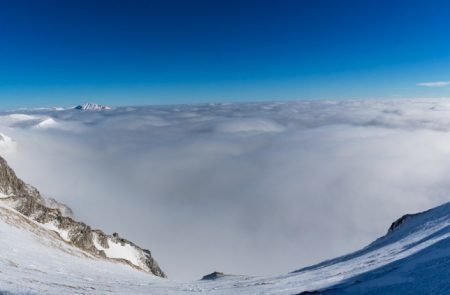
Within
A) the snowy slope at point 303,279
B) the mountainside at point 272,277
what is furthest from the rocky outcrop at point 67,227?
the snowy slope at point 303,279

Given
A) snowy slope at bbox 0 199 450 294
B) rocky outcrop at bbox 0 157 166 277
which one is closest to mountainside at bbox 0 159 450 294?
snowy slope at bbox 0 199 450 294

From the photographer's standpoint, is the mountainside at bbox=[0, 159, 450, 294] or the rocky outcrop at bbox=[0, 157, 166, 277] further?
the rocky outcrop at bbox=[0, 157, 166, 277]

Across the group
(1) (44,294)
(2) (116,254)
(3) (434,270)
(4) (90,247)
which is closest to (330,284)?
(3) (434,270)

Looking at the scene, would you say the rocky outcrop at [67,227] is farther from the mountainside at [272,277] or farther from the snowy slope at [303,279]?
the snowy slope at [303,279]

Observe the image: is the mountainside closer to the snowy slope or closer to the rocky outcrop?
the snowy slope

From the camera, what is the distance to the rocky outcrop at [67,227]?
8206cm

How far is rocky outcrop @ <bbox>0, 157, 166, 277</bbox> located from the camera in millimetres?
82062

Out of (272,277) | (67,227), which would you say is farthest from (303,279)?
(67,227)

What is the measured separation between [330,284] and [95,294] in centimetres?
1660

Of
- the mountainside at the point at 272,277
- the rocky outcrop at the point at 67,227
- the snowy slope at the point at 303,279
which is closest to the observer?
the snowy slope at the point at 303,279

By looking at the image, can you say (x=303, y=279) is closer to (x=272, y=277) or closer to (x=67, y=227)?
(x=272, y=277)

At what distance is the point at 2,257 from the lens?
35219mm

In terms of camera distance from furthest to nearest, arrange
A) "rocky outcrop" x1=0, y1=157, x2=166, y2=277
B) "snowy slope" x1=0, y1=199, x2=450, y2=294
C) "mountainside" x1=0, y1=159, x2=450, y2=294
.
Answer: "rocky outcrop" x1=0, y1=157, x2=166, y2=277, "mountainside" x1=0, y1=159, x2=450, y2=294, "snowy slope" x1=0, y1=199, x2=450, y2=294

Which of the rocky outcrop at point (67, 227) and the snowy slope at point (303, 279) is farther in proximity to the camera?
the rocky outcrop at point (67, 227)
